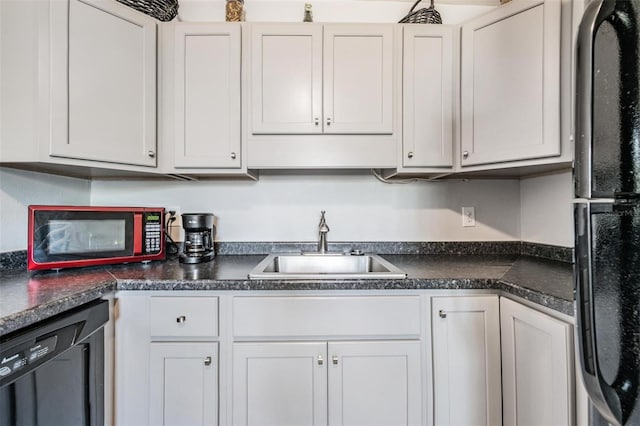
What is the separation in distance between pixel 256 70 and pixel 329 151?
20.3 inches

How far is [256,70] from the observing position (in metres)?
1.42

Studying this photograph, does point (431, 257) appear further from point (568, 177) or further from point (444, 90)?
point (444, 90)

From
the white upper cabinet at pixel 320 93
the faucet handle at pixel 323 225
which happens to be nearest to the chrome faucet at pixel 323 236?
the faucet handle at pixel 323 225

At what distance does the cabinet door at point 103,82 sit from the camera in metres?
1.17

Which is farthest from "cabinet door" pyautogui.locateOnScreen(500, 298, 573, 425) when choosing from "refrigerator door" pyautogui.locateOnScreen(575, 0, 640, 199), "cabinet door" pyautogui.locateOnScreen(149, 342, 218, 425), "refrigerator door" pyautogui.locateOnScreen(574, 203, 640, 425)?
"cabinet door" pyautogui.locateOnScreen(149, 342, 218, 425)

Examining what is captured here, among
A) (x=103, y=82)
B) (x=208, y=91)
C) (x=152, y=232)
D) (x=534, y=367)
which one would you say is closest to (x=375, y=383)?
(x=534, y=367)

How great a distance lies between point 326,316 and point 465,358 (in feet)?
1.83

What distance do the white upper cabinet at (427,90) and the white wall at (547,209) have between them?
0.57 m

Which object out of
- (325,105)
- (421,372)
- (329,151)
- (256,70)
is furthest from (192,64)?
(421,372)

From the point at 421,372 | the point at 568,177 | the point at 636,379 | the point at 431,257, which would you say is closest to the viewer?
the point at 636,379

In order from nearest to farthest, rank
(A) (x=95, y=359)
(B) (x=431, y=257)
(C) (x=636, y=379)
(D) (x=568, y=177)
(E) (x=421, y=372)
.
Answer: (C) (x=636, y=379)
(A) (x=95, y=359)
(E) (x=421, y=372)
(D) (x=568, y=177)
(B) (x=431, y=257)

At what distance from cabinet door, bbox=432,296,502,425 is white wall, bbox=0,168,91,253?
178 cm

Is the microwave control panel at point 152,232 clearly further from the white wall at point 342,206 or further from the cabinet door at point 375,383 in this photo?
the cabinet door at point 375,383

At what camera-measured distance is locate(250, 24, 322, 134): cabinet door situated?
1.42m
